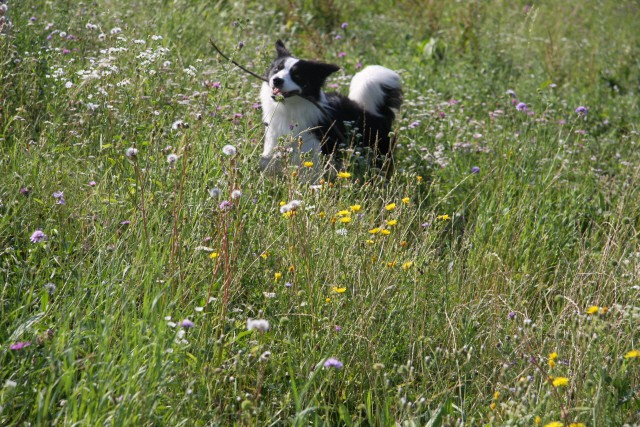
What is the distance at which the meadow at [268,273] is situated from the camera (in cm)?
209

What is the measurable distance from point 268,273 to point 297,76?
75.4 inches

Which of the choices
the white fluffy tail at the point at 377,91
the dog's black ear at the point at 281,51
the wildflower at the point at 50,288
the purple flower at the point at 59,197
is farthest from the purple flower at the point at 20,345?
the white fluffy tail at the point at 377,91

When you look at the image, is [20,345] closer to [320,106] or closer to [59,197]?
[59,197]

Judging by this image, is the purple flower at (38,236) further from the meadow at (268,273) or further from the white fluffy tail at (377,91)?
the white fluffy tail at (377,91)

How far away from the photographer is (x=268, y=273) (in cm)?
274

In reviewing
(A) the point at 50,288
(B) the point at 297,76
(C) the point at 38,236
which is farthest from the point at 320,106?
(A) the point at 50,288

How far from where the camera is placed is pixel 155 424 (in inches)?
78.4

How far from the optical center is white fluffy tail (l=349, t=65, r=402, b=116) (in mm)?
4684

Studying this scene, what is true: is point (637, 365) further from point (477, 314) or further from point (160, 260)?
point (160, 260)

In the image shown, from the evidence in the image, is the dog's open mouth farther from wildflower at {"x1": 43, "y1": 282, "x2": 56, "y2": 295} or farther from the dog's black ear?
wildflower at {"x1": 43, "y1": 282, "x2": 56, "y2": 295}

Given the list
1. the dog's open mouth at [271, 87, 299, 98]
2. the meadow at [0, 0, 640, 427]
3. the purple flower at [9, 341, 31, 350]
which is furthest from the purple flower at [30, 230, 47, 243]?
the dog's open mouth at [271, 87, 299, 98]

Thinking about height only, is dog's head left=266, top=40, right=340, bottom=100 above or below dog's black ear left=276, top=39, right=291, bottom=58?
below

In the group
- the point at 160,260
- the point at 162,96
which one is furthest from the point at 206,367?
the point at 162,96

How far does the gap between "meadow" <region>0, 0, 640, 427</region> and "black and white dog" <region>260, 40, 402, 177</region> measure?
0.19 meters
